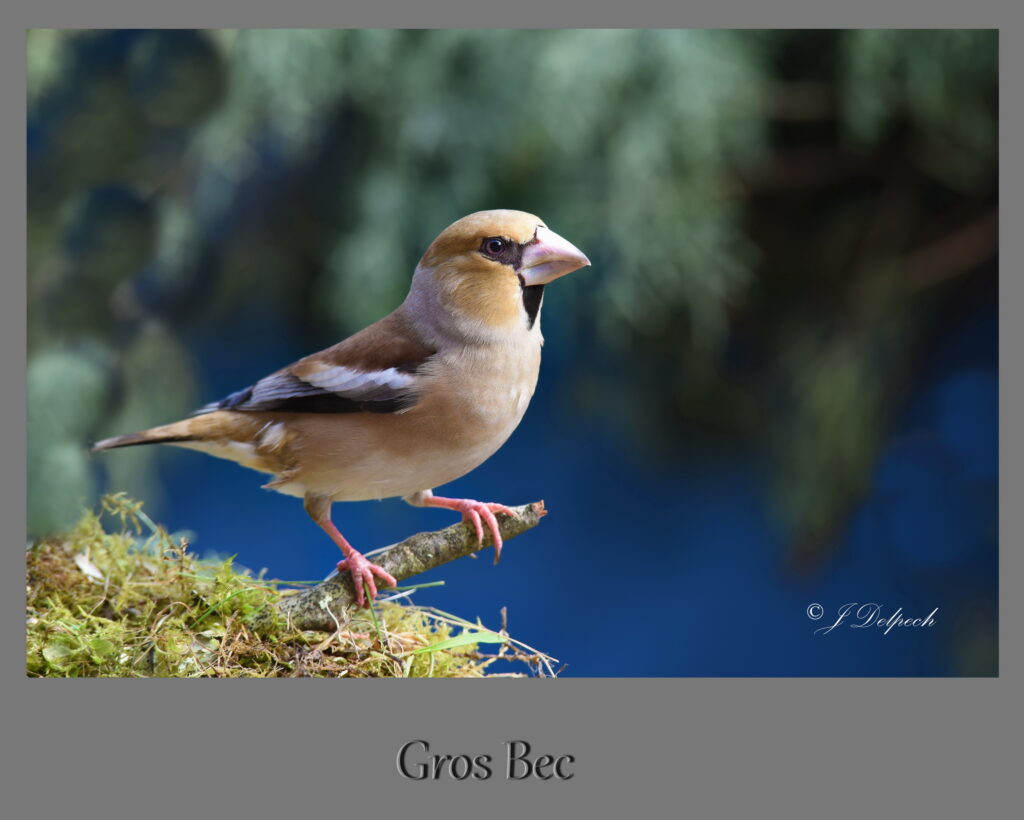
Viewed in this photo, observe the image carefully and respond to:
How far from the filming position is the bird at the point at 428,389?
97.6 inches

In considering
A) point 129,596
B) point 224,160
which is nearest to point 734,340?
point 224,160

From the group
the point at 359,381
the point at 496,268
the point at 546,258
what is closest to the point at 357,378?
the point at 359,381

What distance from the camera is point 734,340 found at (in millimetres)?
3752

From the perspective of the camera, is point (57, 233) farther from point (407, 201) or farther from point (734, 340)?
point (734, 340)

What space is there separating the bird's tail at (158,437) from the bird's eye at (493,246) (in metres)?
0.84

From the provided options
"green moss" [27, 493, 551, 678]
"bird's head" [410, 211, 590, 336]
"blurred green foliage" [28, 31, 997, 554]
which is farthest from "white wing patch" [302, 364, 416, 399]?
"blurred green foliage" [28, 31, 997, 554]

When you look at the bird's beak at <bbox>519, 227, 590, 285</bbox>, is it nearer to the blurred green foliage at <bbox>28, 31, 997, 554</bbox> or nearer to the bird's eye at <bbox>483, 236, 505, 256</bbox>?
the bird's eye at <bbox>483, 236, 505, 256</bbox>

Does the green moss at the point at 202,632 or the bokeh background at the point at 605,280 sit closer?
the green moss at the point at 202,632

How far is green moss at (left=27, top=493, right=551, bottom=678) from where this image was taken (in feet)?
8.20

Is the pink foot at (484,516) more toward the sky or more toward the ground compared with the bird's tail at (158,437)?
more toward the ground

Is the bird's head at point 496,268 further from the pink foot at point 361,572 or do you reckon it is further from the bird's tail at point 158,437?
the bird's tail at point 158,437

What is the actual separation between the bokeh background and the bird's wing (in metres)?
0.53

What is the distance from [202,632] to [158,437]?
470mm

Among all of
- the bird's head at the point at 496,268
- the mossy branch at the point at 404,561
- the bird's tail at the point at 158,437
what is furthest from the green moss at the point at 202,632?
the bird's head at the point at 496,268
